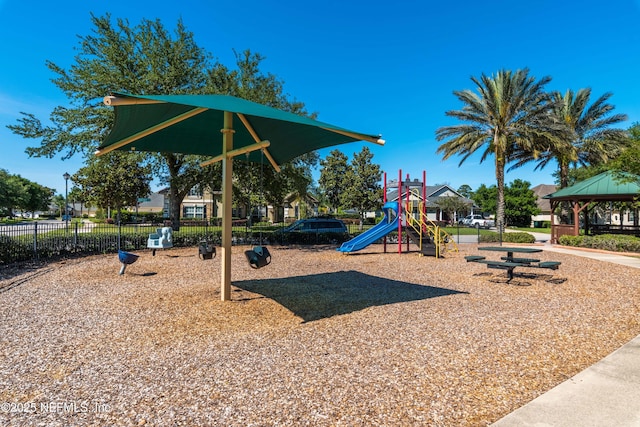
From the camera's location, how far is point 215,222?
32.4m

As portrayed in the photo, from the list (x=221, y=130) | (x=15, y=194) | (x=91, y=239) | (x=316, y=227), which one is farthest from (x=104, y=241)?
(x=15, y=194)

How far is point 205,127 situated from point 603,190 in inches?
848

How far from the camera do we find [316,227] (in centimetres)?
2048

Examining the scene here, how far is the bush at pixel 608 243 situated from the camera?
16.5 m

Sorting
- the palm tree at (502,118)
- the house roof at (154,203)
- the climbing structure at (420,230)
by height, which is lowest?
the climbing structure at (420,230)

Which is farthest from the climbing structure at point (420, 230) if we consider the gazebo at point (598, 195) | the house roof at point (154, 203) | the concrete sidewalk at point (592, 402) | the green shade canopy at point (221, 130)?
the house roof at point (154, 203)

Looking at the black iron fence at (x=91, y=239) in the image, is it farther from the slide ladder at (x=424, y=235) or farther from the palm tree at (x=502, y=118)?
the palm tree at (x=502, y=118)

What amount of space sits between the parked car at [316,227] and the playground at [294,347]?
1122cm

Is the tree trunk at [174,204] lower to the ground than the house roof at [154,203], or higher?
lower

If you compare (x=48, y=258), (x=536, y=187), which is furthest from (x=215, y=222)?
(x=536, y=187)

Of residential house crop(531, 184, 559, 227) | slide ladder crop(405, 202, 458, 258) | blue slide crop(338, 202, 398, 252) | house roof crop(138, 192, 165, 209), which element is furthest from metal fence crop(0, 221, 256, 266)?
house roof crop(138, 192, 165, 209)

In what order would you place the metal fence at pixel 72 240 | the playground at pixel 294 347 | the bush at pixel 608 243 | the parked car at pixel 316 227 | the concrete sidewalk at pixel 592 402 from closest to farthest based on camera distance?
1. the concrete sidewalk at pixel 592 402
2. the playground at pixel 294 347
3. the metal fence at pixel 72 240
4. the bush at pixel 608 243
5. the parked car at pixel 316 227

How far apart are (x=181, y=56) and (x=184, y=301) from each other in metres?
14.6

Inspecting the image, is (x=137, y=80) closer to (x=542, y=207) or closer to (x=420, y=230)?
(x=420, y=230)
